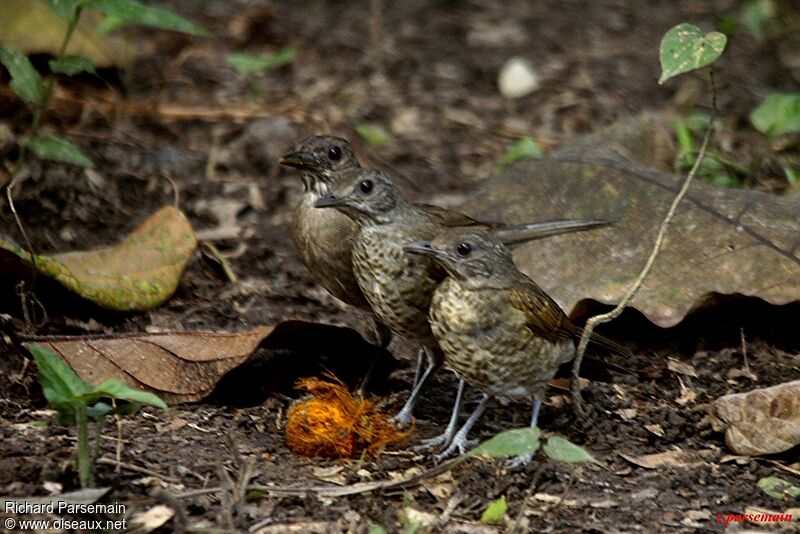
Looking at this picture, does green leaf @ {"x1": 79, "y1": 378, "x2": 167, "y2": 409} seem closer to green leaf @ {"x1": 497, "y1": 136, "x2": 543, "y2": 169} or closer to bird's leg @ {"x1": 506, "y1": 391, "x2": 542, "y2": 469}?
bird's leg @ {"x1": 506, "y1": 391, "x2": 542, "y2": 469}

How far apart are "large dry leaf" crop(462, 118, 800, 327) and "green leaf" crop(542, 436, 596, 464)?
4.93 feet

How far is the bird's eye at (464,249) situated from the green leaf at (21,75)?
229cm

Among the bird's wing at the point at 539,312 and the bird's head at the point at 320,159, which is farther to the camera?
the bird's head at the point at 320,159

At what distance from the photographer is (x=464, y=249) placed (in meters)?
4.83

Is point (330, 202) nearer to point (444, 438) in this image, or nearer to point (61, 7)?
point (444, 438)

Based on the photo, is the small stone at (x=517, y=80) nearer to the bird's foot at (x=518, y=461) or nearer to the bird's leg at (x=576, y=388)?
the bird's leg at (x=576, y=388)

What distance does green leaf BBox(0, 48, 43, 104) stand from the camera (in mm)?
5633

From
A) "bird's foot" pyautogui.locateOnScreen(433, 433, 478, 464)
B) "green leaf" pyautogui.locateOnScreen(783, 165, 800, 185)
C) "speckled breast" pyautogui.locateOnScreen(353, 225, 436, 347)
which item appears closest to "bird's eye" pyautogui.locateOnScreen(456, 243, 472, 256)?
"speckled breast" pyautogui.locateOnScreen(353, 225, 436, 347)

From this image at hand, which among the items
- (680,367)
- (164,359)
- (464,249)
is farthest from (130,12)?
(680,367)

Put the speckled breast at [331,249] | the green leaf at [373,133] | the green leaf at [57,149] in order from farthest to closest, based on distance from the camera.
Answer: the green leaf at [373,133], the green leaf at [57,149], the speckled breast at [331,249]

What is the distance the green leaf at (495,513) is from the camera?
172 inches

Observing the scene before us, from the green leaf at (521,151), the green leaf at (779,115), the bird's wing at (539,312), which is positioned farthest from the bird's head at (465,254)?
the green leaf at (521,151)

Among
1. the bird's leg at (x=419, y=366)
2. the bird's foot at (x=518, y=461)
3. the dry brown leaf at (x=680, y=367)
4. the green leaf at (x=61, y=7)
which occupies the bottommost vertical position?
the bird's foot at (x=518, y=461)

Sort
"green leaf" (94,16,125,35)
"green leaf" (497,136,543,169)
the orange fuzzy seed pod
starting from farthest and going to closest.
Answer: "green leaf" (94,16,125,35), "green leaf" (497,136,543,169), the orange fuzzy seed pod
